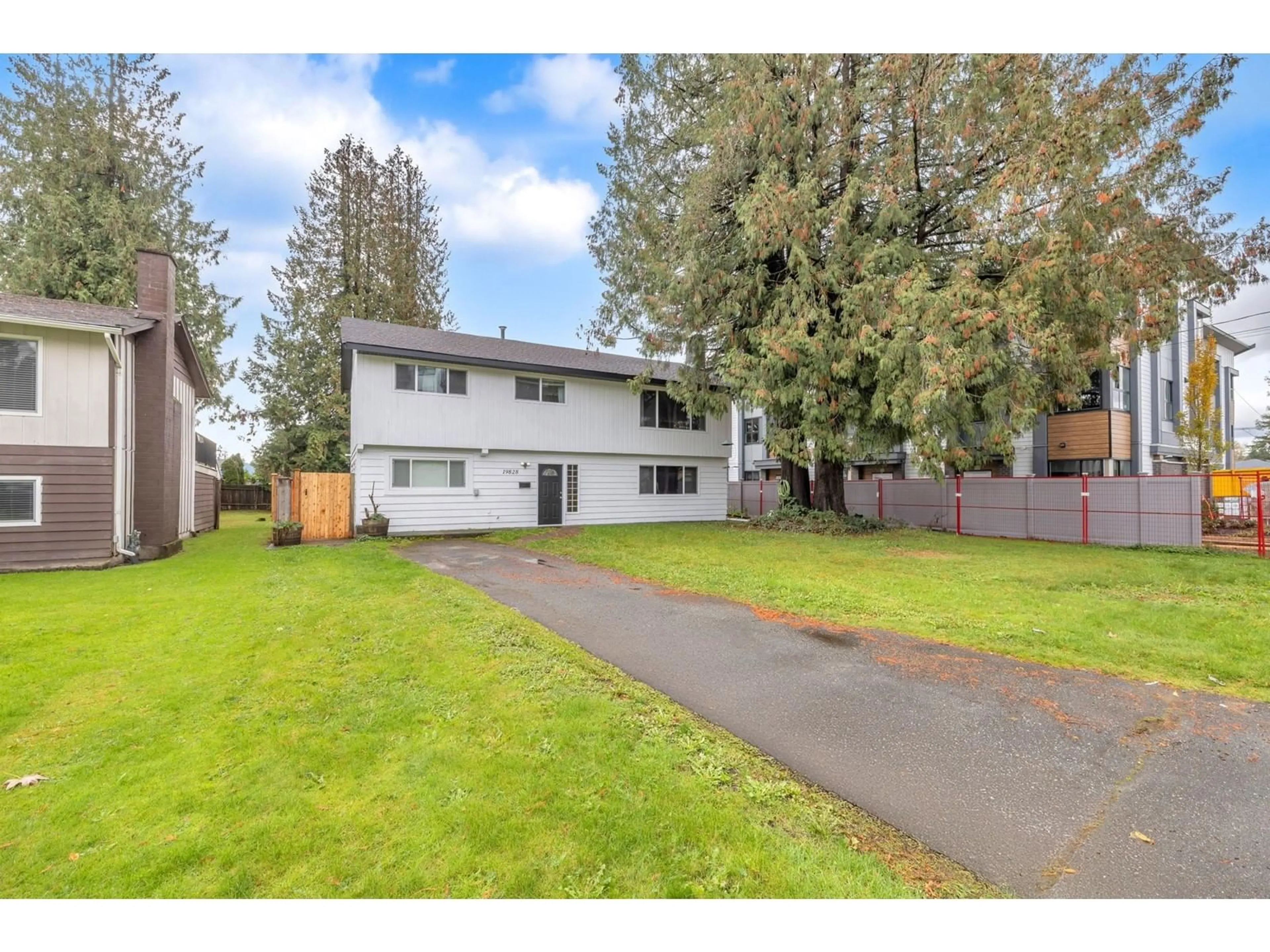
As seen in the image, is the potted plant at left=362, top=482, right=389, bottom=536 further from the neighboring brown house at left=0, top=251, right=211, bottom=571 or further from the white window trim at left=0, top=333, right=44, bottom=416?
the white window trim at left=0, top=333, right=44, bottom=416

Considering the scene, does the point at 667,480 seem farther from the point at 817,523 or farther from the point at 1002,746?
the point at 1002,746

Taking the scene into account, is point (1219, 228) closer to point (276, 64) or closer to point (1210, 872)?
point (1210, 872)

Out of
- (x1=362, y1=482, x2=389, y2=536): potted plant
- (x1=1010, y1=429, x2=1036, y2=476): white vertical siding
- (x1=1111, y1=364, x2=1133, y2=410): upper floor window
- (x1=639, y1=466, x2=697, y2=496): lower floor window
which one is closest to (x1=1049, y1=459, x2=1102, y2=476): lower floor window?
(x1=1010, y1=429, x2=1036, y2=476): white vertical siding

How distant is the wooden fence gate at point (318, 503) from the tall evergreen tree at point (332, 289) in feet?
35.7

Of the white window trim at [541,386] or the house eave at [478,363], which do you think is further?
the white window trim at [541,386]

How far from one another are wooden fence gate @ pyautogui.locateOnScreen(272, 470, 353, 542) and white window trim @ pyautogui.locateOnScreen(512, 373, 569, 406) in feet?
15.9

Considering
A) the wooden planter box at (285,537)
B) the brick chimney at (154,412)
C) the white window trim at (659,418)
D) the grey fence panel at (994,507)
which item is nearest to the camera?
the brick chimney at (154,412)

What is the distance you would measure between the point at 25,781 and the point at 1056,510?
1718cm

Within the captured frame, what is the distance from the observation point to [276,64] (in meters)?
4.71

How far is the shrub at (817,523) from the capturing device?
14430 mm

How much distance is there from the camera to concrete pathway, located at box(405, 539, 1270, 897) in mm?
2154

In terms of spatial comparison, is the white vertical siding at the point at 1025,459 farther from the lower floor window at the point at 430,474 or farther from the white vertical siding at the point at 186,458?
the white vertical siding at the point at 186,458

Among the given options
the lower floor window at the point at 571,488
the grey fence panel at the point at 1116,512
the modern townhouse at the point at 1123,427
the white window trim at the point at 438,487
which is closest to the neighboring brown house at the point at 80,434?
the white window trim at the point at 438,487

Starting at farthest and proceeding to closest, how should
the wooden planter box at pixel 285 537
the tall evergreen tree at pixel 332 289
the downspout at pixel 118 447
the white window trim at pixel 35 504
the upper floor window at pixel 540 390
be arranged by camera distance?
the tall evergreen tree at pixel 332 289 → the upper floor window at pixel 540 390 → the wooden planter box at pixel 285 537 → the downspout at pixel 118 447 → the white window trim at pixel 35 504
